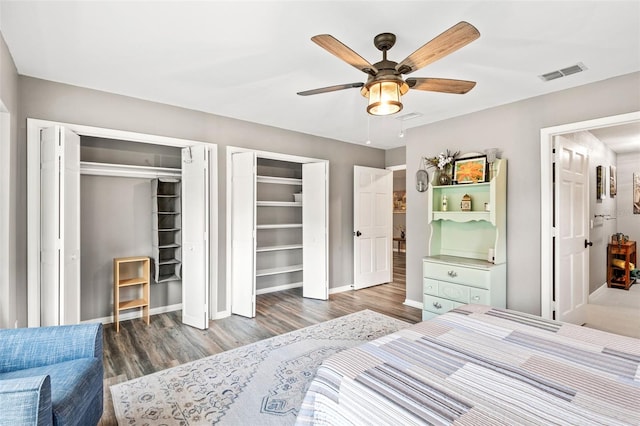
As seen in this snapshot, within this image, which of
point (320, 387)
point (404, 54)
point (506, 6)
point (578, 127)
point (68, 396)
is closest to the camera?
point (320, 387)

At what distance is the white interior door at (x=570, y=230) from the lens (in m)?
3.33

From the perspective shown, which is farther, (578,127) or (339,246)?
(339,246)

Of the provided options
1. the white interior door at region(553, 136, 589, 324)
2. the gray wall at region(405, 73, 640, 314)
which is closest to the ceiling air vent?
the gray wall at region(405, 73, 640, 314)

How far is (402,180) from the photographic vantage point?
11.0 m

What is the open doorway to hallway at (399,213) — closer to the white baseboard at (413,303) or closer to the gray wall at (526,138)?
the white baseboard at (413,303)

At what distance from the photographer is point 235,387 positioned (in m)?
2.47

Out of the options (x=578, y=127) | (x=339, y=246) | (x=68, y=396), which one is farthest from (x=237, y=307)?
(x=578, y=127)

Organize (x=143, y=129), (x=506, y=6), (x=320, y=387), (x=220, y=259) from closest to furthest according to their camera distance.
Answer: (x=320, y=387) < (x=506, y=6) < (x=143, y=129) < (x=220, y=259)

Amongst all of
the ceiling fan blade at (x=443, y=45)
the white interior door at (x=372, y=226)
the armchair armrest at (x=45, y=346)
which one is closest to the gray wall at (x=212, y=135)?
the white interior door at (x=372, y=226)

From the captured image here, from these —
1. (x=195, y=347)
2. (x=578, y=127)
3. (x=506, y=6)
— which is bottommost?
(x=195, y=347)

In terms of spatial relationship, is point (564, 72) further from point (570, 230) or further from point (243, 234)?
point (243, 234)

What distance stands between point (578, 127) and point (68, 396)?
437cm

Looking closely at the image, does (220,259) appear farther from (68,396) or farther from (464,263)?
(464,263)

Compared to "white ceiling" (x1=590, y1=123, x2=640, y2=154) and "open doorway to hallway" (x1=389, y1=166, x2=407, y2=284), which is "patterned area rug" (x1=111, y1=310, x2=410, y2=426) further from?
"open doorway to hallway" (x1=389, y1=166, x2=407, y2=284)
